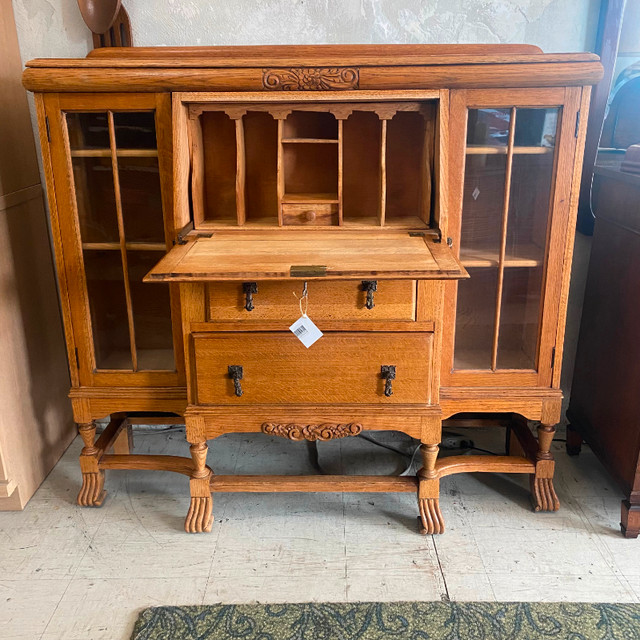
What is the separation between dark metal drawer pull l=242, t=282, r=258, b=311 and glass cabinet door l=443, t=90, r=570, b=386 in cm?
63

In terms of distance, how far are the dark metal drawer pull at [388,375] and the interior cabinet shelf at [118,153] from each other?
36.4 inches

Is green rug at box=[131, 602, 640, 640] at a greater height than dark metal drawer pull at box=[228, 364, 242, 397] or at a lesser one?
lesser

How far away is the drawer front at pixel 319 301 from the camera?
5.30 feet

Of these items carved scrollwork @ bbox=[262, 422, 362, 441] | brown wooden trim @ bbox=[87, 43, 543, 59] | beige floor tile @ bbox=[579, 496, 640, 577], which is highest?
brown wooden trim @ bbox=[87, 43, 543, 59]

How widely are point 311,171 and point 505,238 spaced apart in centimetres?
66

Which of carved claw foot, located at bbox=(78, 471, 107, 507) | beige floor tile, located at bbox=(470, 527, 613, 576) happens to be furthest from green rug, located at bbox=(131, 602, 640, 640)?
carved claw foot, located at bbox=(78, 471, 107, 507)

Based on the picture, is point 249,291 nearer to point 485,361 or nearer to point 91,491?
point 485,361

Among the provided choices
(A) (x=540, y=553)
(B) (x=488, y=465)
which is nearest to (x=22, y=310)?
(B) (x=488, y=465)

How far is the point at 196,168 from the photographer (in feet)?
5.77

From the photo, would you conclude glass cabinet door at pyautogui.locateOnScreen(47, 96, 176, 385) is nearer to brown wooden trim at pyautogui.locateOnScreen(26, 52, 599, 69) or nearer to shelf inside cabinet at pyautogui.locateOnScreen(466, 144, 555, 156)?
brown wooden trim at pyautogui.locateOnScreen(26, 52, 599, 69)

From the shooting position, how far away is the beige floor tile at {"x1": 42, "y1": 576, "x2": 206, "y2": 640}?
1.52 metres

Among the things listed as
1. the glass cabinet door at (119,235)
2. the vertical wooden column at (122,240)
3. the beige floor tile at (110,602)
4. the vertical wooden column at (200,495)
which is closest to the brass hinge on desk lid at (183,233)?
the glass cabinet door at (119,235)

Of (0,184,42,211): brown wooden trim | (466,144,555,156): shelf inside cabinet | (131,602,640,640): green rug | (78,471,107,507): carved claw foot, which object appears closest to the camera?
(131,602,640,640): green rug

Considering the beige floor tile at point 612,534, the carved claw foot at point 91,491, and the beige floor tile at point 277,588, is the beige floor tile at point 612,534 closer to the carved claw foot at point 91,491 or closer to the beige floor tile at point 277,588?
the beige floor tile at point 277,588
